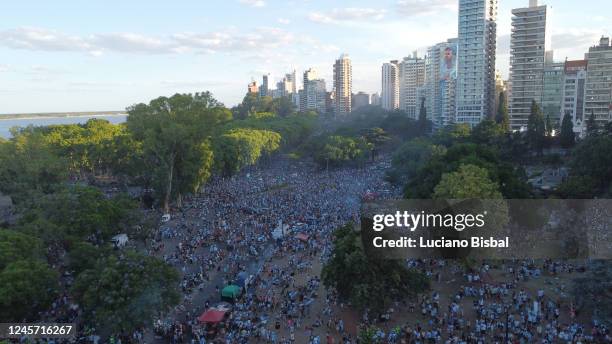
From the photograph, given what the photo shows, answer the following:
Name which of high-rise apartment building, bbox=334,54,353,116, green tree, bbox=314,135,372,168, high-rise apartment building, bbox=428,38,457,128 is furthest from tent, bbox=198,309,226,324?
high-rise apartment building, bbox=334,54,353,116

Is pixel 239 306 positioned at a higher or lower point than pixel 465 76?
lower

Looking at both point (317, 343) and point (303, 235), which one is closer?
point (317, 343)

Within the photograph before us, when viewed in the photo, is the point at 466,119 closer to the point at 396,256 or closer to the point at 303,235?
the point at 303,235

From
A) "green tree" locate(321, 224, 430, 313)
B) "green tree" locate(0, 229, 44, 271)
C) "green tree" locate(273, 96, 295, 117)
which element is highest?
"green tree" locate(273, 96, 295, 117)

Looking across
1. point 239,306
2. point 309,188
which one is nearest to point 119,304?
point 239,306

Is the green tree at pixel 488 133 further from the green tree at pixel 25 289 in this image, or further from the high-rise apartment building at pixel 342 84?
the high-rise apartment building at pixel 342 84

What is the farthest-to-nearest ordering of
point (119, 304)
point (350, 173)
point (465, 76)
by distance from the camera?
point (465, 76) → point (350, 173) → point (119, 304)

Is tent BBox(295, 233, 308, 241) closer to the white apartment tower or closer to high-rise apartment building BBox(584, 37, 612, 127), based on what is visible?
high-rise apartment building BBox(584, 37, 612, 127)
